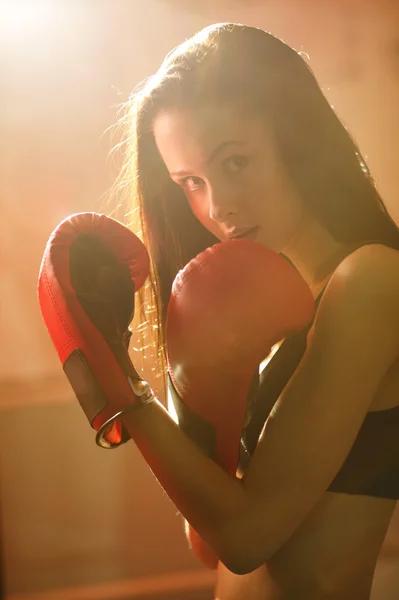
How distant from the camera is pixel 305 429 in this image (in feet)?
2.06

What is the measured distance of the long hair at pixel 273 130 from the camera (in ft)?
2.34

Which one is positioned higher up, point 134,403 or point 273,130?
point 273,130

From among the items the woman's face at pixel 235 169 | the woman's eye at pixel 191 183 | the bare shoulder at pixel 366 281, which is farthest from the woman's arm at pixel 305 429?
the woman's eye at pixel 191 183

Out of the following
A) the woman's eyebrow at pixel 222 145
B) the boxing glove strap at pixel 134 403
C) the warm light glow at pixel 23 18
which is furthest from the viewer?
the warm light glow at pixel 23 18

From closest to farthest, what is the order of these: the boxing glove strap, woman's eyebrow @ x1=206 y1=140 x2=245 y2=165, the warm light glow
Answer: the boxing glove strap
woman's eyebrow @ x1=206 y1=140 x2=245 y2=165
the warm light glow

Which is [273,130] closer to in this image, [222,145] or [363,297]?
[222,145]

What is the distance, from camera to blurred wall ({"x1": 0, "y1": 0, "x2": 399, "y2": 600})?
0.82 meters

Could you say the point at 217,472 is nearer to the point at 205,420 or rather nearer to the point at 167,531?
the point at 205,420

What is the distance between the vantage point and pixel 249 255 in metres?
0.62

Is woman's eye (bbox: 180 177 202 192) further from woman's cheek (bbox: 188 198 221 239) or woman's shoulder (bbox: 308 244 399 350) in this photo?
woman's shoulder (bbox: 308 244 399 350)

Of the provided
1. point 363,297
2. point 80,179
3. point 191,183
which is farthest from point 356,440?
point 80,179

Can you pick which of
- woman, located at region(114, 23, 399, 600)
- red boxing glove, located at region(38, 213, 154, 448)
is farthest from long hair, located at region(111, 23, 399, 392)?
red boxing glove, located at region(38, 213, 154, 448)

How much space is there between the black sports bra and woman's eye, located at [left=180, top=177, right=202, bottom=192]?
9.6 inches

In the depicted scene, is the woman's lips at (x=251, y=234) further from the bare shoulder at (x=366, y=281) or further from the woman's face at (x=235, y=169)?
the bare shoulder at (x=366, y=281)
